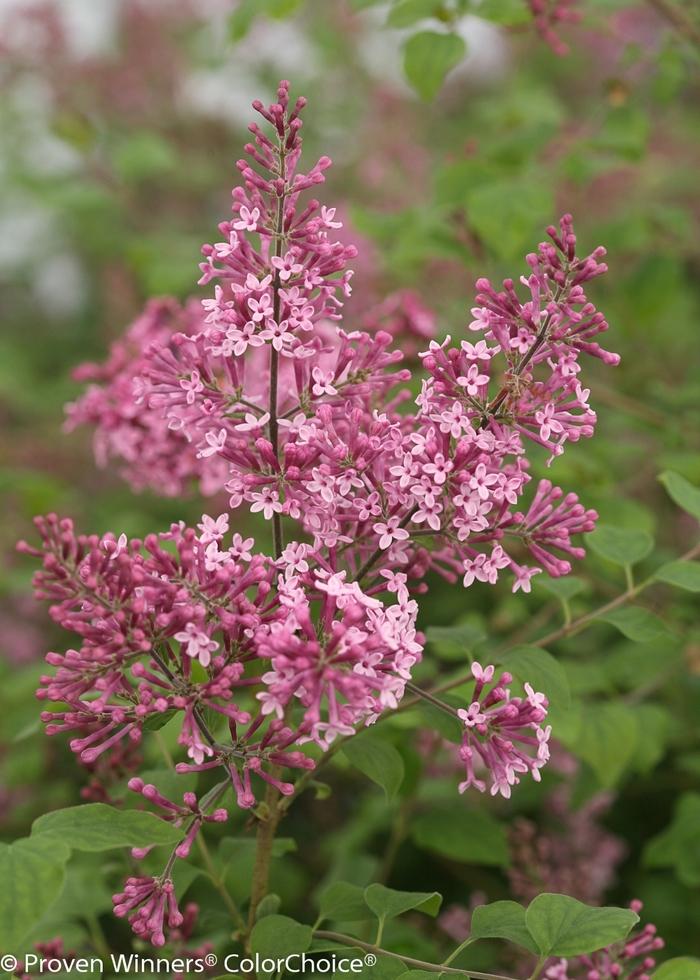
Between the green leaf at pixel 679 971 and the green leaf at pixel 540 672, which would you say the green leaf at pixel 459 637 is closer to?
the green leaf at pixel 540 672

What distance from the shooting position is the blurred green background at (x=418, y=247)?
2357mm

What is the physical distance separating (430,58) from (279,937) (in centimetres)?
183

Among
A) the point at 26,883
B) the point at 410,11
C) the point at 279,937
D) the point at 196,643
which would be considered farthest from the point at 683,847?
the point at 410,11

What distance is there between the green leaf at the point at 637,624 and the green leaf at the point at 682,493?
196 millimetres

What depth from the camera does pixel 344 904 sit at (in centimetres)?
152

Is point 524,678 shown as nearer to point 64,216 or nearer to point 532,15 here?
point 532,15

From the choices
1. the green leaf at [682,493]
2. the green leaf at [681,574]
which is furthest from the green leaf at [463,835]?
the green leaf at [682,493]

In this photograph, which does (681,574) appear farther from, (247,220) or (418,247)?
(418,247)

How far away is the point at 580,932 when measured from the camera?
132cm

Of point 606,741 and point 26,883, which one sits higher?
point 26,883

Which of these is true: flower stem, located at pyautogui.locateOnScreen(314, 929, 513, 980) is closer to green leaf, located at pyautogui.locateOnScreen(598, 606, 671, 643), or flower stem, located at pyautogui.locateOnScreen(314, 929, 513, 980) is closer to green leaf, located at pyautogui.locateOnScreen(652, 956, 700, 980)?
green leaf, located at pyautogui.locateOnScreen(652, 956, 700, 980)

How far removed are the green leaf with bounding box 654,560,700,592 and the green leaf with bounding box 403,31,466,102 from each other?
1.20 metres

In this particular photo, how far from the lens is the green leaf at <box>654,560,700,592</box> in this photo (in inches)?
63.0

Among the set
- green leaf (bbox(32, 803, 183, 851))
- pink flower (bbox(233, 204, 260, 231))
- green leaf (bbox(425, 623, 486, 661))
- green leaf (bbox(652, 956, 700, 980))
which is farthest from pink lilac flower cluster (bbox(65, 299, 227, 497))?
green leaf (bbox(652, 956, 700, 980))
